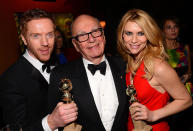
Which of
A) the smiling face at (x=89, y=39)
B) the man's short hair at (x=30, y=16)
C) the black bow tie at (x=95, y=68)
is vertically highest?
the man's short hair at (x=30, y=16)

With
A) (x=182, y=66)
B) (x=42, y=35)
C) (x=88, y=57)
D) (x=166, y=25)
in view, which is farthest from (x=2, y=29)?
(x=182, y=66)

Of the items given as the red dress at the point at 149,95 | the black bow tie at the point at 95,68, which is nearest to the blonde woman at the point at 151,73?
the red dress at the point at 149,95

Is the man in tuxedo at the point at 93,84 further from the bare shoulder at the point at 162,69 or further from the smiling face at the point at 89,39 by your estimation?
the bare shoulder at the point at 162,69

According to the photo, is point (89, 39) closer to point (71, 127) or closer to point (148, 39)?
point (148, 39)

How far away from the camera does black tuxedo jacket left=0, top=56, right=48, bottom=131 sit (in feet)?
5.59

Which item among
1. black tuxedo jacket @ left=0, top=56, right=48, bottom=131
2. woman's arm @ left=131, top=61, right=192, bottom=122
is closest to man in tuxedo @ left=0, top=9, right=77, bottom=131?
black tuxedo jacket @ left=0, top=56, right=48, bottom=131

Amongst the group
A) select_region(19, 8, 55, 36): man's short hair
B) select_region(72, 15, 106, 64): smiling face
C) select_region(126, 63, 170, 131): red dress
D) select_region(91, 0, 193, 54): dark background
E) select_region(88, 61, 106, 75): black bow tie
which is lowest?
select_region(126, 63, 170, 131): red dress

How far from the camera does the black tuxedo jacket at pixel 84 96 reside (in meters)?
1.86

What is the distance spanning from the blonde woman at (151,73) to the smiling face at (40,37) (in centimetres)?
110

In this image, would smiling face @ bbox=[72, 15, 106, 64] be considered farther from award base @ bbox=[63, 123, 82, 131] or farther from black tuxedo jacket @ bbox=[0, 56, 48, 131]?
award base @ bbox=[63, 123, 82, 131]

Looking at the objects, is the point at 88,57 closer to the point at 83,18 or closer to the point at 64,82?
the point at 83,18

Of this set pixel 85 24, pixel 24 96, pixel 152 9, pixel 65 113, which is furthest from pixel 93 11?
pixel 65 113

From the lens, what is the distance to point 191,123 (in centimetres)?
390

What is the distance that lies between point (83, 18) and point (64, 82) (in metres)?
0.97
